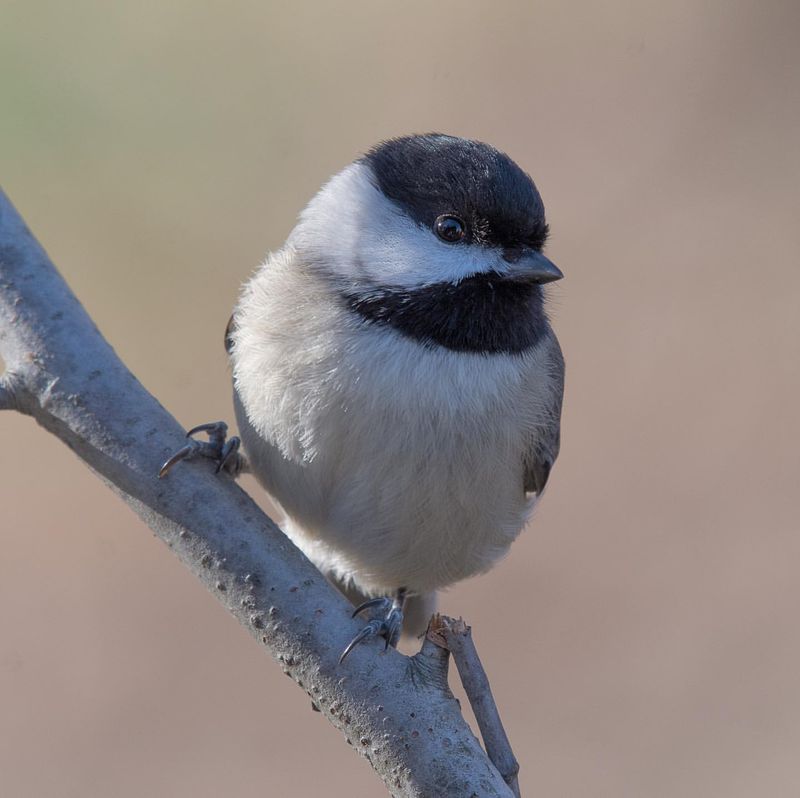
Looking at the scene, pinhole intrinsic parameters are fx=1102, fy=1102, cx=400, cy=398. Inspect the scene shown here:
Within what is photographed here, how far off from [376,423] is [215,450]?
13.4 inches

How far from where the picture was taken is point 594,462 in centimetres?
484

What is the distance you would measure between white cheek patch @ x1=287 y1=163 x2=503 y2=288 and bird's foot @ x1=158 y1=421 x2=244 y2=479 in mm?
431

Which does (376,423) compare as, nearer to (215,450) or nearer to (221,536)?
(215,450)

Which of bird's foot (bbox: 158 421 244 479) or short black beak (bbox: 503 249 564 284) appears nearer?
Result: bird's foot (bbox: 158 421 244 479)

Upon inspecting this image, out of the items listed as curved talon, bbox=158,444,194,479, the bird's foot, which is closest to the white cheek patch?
the bird's foot

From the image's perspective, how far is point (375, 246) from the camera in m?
2.37

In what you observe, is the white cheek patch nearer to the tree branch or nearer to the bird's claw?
the tree branch

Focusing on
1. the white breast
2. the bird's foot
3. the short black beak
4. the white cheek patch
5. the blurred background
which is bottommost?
the bird's foot

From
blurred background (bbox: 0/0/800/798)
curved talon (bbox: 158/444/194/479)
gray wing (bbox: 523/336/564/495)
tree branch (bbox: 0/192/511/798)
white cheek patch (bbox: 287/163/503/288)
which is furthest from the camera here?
blurred background (bbox: 0/0/800/798)

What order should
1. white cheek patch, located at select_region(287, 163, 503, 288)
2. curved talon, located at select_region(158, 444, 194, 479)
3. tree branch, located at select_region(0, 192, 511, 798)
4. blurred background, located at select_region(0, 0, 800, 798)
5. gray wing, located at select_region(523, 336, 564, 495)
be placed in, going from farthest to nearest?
blurred background, located at select_region(0, 0, 800, 798), gray wing, located at select_region(523, 336, 564, 495), white cheek patch, located at select_region(287, 163, 503, 288), curved talon, located at select_region(158, 444, 194, 479), tree branch, located at select_region(0, 192, 511, 798)

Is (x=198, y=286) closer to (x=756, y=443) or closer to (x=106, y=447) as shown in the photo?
(x=756, y=443)

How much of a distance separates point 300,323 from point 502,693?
2258 millimetres

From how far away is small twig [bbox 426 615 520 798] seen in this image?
192 cm

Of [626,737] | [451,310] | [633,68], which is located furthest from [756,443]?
[451,310]
